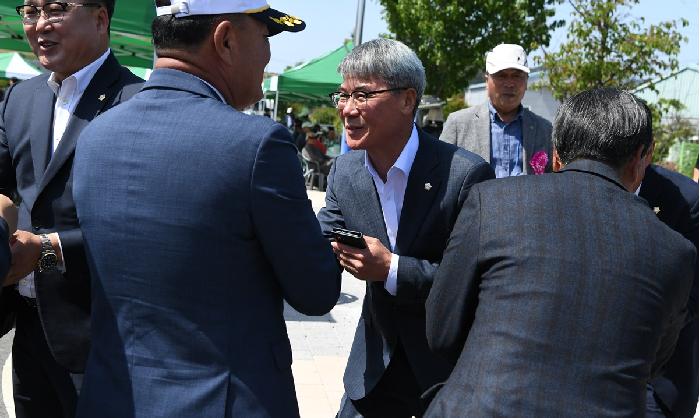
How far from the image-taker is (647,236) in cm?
196

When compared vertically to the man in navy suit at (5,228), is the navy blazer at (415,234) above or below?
below

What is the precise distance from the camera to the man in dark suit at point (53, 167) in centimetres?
269

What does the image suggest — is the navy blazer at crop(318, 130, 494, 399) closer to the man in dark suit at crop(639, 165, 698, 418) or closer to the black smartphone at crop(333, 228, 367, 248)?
the black smartphone at crop(333, 228, 367, 248)

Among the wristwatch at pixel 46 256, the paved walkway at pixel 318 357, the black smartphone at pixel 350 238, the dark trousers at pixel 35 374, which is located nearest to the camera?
the wristwatch at pixel 46 256

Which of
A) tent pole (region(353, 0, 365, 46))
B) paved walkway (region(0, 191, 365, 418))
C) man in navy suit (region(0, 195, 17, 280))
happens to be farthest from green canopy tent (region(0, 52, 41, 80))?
man in navy suit (region(0, 195, 17, 280))

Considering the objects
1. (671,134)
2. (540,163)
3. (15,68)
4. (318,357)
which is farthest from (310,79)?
(671,134)

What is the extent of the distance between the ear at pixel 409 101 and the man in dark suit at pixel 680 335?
0.93 metres

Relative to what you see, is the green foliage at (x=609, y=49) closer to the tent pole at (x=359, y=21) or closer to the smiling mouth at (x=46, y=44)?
the tent pole at (x=359, y=21)

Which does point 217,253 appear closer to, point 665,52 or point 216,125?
point 216,125

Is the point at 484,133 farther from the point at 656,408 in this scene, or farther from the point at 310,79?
the point at 310,79

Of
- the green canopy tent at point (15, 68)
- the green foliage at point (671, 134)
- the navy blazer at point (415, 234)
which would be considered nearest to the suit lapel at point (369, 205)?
the navy blazer at point (415, 234)

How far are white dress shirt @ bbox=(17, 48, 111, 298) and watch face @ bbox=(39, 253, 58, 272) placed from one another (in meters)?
0.34

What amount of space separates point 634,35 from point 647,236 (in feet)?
50.0

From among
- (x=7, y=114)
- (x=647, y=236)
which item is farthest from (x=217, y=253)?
(x=7, y=114)
